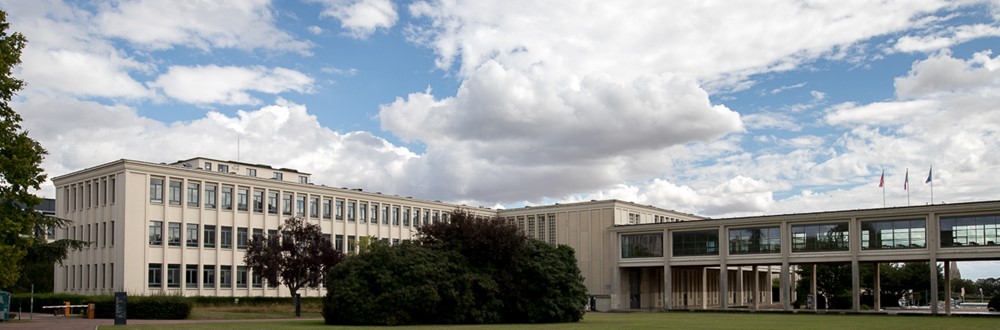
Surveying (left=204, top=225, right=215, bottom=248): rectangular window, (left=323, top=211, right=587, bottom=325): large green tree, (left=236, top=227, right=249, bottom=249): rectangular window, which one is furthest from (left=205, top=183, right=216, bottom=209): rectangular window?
(left=323, top=211, right=587, bottom=325): large green tree

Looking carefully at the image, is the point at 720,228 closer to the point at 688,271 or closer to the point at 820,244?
the point at 820,244

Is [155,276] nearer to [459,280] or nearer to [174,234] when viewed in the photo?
[174,234]

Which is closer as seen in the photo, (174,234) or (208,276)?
(174,234)

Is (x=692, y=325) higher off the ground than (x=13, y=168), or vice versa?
(x=13, y=168)

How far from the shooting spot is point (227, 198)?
77.8m

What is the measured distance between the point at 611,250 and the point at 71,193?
160 ft

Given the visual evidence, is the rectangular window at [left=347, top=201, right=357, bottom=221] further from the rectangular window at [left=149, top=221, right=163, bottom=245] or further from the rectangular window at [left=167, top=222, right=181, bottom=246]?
the rectangular window at [left=149, top=221, right=163, bottom=245]

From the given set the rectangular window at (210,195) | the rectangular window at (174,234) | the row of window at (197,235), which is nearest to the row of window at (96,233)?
the row of window at (197,235)

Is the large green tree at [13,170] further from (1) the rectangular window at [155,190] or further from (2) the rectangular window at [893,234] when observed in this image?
(2) the rectangular window at [893,234]

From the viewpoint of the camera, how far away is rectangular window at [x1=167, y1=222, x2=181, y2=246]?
72.7m

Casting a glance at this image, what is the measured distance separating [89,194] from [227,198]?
10588 millimetres

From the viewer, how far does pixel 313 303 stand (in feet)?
242

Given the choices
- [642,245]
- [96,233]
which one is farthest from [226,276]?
[642,245]

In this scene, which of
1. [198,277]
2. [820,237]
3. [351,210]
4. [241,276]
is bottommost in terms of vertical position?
[241,276]
